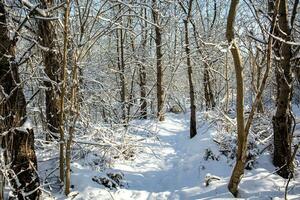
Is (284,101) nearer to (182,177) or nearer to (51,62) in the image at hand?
→ (182,177)

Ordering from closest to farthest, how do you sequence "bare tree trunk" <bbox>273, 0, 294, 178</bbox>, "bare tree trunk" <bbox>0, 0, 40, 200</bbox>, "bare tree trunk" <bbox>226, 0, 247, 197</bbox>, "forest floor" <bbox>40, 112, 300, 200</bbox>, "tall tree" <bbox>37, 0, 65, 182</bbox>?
"bare tree trunk" <bbox>0, 0, 40, 200</bbox> → "bare tree trunk" <bbox>226, 0, 247, 197</bbox> → "tall tree" <bbox>37, 0, 65, 182</bbox> → "forest floor" <bbox>40, 112, 300, 200</bbox> → "bare tree trunk" <bbox>273, 0, 294, 178</bbox>

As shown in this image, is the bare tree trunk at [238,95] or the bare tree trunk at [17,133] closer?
the bare tree trunk at [17,133]

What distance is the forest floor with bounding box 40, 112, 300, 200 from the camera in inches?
262

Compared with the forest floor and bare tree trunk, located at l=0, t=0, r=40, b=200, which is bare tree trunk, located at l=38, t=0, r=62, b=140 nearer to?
bare tree trunk, located at l=0, t=0, r=40, b=200

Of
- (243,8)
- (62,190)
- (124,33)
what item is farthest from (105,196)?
(124,33)

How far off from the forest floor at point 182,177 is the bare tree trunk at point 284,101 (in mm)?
420

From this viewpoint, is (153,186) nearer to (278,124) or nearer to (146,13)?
(278,124)

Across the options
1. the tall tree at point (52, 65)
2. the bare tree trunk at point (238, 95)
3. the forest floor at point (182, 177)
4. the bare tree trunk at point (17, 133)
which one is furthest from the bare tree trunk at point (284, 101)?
the bare tree trunk at point (17, 133)

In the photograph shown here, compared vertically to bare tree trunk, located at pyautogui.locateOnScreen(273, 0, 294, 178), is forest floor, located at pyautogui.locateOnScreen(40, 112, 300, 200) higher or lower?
lower

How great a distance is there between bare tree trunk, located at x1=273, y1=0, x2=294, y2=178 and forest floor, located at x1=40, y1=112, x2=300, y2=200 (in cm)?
42

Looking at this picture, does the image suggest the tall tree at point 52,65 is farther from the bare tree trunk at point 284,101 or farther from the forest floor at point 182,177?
the bare tree trunk at point 284,101

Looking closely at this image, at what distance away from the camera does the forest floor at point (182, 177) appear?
262 inches

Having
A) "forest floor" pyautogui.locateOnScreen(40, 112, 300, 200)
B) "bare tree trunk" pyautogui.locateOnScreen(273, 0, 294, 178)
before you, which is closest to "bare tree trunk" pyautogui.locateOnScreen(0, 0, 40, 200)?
"forest floor" pyautogui.locateOnScreen(40, 112, 300, 200)

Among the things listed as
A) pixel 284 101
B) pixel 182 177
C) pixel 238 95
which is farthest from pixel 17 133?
pixel 284 101
